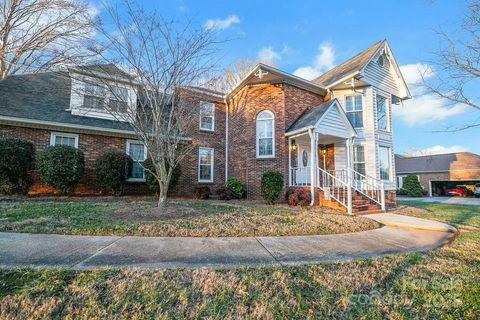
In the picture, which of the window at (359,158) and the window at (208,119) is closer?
the window at (359,158)

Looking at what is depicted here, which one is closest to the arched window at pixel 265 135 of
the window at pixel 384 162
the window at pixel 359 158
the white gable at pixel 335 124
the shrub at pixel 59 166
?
the white gable at pixel 335 124

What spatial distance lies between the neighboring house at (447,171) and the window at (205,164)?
86.8ft

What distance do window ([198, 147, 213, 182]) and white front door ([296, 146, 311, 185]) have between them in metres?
4.88

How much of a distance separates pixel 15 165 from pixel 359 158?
1420 centimetres

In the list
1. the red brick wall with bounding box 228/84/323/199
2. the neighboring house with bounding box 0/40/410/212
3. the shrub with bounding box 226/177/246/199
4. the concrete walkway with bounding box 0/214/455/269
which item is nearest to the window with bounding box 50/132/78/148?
the neighboring house with bounding box 0/40/410/212

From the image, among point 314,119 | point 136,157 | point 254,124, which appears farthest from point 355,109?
point 136,157

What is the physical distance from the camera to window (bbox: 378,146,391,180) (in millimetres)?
11664

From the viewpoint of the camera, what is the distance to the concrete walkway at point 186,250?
2.91 metres

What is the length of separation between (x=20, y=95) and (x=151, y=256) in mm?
10914

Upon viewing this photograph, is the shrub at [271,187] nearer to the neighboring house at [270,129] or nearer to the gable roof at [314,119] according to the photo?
the neighboring house at [270,129]

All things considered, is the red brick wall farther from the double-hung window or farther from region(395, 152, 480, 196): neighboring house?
region(395, 152, 480, 196): neighboring house

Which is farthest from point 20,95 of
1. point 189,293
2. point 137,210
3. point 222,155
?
point 189,293

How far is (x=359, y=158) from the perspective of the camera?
449 inches

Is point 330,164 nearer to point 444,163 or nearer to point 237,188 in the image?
point 237,188
